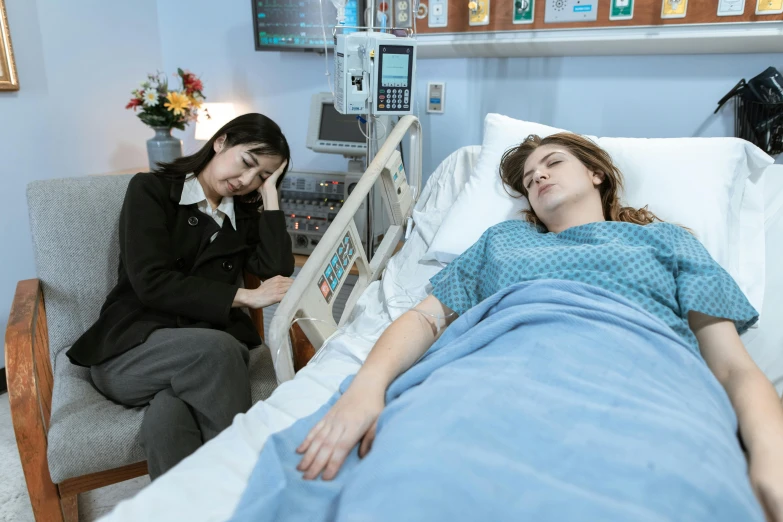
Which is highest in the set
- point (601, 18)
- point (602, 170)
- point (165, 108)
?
point (601, 18)

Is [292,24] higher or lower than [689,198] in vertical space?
higher

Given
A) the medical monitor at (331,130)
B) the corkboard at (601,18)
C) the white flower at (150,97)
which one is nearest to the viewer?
the corkboard at (601,18)

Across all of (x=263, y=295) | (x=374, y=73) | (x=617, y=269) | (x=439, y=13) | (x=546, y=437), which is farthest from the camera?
(x=439, y=13)

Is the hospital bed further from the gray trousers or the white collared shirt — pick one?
the white collared shirt

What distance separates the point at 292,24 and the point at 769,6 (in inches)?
73.5

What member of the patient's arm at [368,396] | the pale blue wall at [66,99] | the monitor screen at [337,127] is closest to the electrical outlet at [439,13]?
the monitor screen at [337,127]

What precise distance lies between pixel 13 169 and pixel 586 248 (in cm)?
239

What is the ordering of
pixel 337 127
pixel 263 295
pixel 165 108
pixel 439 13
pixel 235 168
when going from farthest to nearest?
1. pixel 165 108
2. pixel 337 127
3. pixel 439 13
4. pixel 235 168
5. pixel 263 295

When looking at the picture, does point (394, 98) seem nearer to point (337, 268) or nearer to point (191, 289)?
point (337, 268)

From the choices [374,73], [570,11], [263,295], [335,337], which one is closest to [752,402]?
[335,337]

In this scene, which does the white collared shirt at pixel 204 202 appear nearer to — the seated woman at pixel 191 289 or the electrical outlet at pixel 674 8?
the seated woman at pixel 191 289

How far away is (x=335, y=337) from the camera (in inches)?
54.0

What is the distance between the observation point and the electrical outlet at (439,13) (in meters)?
2.25

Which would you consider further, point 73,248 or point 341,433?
point 73,248
